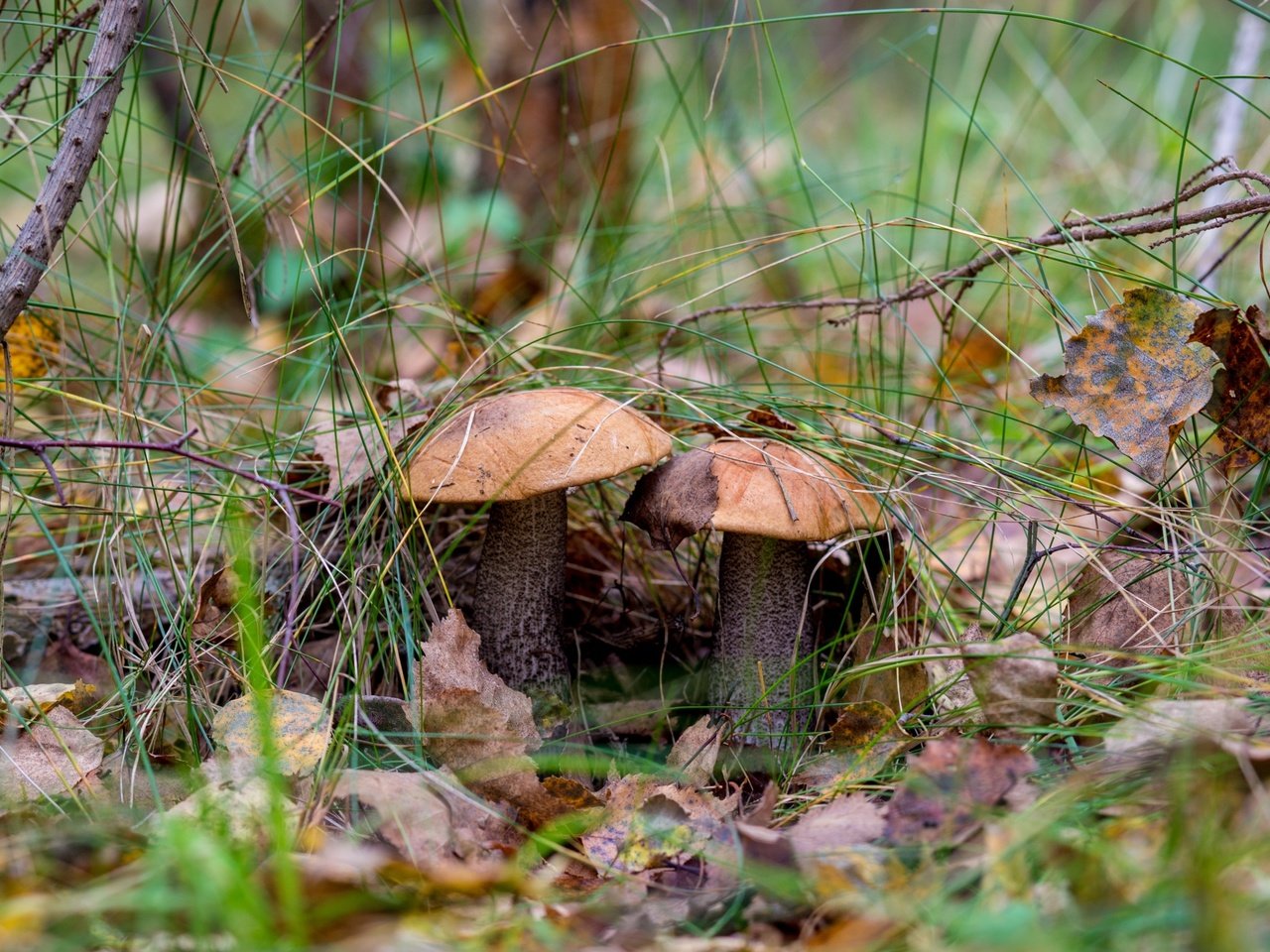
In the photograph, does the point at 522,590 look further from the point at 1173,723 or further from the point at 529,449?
the point at 1173,723

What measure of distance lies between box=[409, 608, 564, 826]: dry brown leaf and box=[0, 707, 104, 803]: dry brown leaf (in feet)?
1.55

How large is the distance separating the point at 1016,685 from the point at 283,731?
1.03m

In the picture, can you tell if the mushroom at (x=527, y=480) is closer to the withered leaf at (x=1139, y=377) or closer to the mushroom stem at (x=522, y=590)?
the mushroom stem at (x=522, y=590)

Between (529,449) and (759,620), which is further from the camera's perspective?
(759,620)

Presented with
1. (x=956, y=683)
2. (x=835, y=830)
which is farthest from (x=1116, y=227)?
(x=835, y=830)

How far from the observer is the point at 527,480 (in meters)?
1.52

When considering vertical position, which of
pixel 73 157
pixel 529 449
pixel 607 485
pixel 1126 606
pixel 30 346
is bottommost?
pixel 1126 606

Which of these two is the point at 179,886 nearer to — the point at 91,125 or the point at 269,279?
the point at 91,125

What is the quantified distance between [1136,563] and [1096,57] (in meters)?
4.50

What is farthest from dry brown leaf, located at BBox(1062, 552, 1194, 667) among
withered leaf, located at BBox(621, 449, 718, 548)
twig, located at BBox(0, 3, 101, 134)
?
twig, located at BBox(0, 3, 101, 134)

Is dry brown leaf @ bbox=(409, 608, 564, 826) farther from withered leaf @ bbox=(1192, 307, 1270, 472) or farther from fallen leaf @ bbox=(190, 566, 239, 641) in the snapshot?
withered leaf @ bbox=(1192, 307, 1270, 472)

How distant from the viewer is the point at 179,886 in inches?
37.7

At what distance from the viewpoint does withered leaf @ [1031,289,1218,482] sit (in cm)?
159

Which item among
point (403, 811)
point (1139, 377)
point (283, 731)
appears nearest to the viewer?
point (403, 811)
